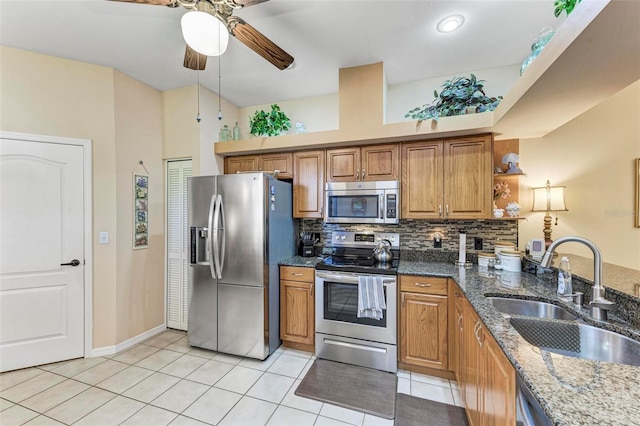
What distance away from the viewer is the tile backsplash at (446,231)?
8.61ft

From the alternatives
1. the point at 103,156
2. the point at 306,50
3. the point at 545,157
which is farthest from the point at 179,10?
the point at 545,157

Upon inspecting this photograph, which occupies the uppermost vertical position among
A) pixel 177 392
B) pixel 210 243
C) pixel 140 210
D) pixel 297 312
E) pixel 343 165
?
pixel 343 165

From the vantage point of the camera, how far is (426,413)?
185 cm

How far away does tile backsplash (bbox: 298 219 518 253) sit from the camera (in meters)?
2.62

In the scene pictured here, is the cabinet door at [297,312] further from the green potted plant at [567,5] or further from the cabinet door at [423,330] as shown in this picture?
the green potted plant at [567,5]

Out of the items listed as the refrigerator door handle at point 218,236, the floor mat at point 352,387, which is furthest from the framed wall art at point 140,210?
the floor mat at point 352,387

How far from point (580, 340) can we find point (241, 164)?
10.8 feet

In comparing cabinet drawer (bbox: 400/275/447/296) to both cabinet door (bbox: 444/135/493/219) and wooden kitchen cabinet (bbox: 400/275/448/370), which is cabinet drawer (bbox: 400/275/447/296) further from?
cabinet door (bbox: 444/135/493/219)

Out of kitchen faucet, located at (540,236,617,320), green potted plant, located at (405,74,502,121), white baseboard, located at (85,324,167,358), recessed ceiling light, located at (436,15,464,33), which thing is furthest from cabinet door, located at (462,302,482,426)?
white baseboard, located at (85,324,167,358)

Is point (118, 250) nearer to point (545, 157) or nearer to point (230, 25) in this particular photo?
point (230, 25)

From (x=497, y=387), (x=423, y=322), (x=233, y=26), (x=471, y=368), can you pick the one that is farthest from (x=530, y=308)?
(x=233, y=26)

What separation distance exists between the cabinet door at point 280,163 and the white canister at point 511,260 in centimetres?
229

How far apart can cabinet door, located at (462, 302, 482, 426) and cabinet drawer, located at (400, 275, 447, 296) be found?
1.38 ft

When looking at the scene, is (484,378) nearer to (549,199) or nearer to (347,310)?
(347,310)
